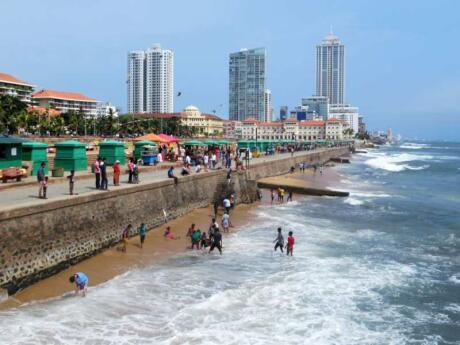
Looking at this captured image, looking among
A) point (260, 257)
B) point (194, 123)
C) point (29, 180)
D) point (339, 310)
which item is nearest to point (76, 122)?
point (29, 180)

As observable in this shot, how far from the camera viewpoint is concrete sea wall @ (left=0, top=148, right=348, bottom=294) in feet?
40.6

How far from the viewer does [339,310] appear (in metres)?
12.3

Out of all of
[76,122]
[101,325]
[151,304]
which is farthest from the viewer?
[76,122]

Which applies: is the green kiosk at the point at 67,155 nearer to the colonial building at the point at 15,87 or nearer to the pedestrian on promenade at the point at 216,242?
the pedestrian on promenade at the point at 216,242

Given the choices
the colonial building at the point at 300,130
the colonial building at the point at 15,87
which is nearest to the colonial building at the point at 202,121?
the colonial building at the point at 300,130

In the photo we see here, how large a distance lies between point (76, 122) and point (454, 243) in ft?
231

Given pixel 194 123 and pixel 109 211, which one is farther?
pixel 194 123

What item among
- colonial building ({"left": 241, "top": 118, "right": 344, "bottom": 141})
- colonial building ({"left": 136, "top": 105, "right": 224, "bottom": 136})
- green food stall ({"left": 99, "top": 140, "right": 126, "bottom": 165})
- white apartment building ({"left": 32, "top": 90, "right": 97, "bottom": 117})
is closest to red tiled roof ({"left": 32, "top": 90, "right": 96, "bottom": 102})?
white apartment building ({"left": 32, "top": 90, "right": 97, "bottom": 117})

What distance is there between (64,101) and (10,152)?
12847 cm

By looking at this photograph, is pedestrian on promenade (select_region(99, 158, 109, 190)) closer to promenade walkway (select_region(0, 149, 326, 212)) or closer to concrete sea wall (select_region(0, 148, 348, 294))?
promenade walkway (select_region(0, 149, 326, 212))

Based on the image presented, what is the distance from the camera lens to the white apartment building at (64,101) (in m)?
136

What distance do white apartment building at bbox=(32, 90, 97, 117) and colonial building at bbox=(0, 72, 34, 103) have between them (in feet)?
21.2

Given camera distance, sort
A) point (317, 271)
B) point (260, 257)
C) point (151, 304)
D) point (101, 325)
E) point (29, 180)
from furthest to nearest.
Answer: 1. point (29, 180)
2. point (260, 257)
3. point (317, 271)
4. point (151, 304)
5. point (101, 325)

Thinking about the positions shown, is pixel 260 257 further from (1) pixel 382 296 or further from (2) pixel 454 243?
(2) pixel 454 243
